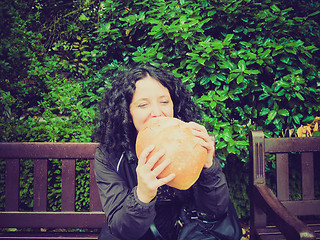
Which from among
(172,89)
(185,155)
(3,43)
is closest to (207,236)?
(185,155)

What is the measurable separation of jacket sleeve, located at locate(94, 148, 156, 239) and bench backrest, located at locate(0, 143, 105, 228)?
294 millimetres

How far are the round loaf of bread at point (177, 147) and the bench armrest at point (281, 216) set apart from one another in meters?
0.54

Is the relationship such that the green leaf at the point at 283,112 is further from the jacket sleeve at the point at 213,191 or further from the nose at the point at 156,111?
the nose at the point at 156,111

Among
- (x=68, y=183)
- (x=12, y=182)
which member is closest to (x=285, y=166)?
(x=68, y=183)

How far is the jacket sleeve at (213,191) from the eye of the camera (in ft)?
4.49

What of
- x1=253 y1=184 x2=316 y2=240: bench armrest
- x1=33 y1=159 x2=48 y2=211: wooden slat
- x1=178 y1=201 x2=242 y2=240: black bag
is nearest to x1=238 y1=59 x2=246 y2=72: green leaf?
x1=253 y1=184 x2=316 y2=240: bench armrest

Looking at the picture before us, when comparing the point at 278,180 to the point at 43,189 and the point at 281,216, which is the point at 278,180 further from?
the point at 43,189

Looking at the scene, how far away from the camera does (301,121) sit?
2262 millimetres

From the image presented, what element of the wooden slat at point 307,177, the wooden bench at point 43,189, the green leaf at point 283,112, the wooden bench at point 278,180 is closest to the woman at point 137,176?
the wooden bench at point 43,189

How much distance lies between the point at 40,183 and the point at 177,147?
→ 118 centimetres

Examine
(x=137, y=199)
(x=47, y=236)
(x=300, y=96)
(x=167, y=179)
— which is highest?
(x=300, y=96)

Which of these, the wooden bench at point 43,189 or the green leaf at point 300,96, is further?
the green leaf at point 300,96

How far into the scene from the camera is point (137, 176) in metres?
1.20

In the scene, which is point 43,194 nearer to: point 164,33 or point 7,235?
point 7,235
